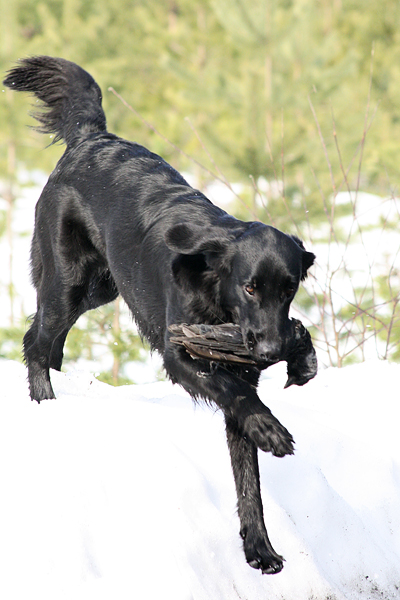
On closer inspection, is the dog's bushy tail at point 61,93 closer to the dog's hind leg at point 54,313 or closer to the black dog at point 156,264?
the black dog at point 156,264

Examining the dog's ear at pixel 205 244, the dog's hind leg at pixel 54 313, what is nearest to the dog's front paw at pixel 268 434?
the dog's ear at pixel 205 244

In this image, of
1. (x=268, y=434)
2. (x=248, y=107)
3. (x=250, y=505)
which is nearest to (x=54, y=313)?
(x=250, y=505)

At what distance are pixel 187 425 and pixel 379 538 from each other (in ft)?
3.41

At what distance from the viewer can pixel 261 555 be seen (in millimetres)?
2672

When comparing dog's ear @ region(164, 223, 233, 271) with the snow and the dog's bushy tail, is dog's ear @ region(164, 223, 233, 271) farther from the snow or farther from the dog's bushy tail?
the dog's bushy tail

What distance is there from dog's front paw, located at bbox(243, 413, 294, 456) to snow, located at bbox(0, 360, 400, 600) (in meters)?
0.47

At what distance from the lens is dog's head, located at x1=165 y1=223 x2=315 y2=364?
2.60 m

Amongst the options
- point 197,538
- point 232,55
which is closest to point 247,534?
point 197,538

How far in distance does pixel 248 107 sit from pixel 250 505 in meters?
9.43

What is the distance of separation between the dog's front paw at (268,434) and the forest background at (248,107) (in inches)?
155

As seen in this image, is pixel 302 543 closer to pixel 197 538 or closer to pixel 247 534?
pixel 247 534

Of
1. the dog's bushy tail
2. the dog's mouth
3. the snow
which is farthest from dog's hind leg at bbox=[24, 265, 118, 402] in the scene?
the dog's mouth

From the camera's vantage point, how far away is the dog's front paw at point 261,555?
8.69 ft

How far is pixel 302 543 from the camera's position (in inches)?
115
